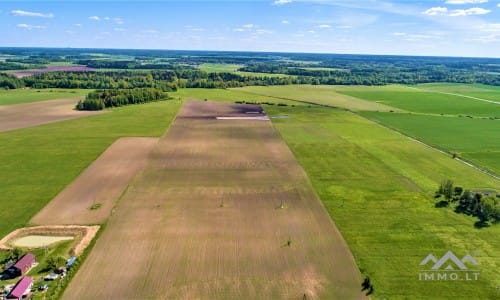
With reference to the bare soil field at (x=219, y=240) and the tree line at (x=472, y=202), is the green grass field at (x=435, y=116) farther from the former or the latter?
the bare soil field at (x=219, y=240)

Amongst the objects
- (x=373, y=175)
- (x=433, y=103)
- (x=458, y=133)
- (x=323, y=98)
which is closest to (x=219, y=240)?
(x=373, y=175)

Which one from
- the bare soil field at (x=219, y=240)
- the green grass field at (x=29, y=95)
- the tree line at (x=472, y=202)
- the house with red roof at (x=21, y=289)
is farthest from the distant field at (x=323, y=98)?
the house with red roof at (x=21, y=289)

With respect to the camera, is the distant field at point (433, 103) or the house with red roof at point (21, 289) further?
the distant field at point (433, 103)

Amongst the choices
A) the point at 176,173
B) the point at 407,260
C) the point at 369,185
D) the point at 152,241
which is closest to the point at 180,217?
the point at 152,241

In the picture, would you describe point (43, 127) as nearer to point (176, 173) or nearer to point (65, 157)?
point (65, 157)
